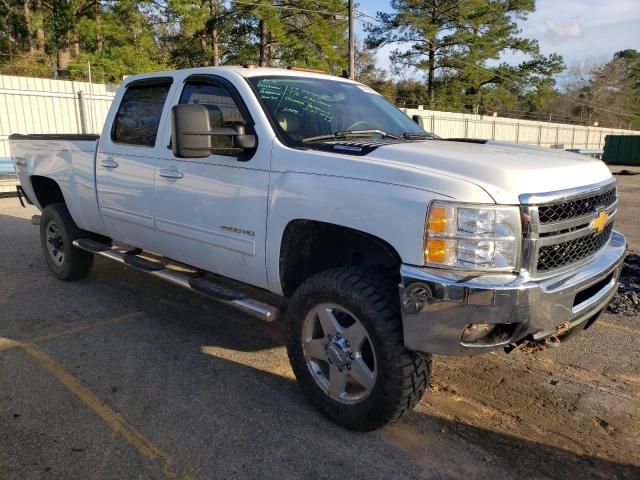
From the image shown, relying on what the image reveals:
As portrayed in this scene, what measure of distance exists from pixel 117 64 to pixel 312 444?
80.5 feet

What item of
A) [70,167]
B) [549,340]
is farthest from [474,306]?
[70,167]

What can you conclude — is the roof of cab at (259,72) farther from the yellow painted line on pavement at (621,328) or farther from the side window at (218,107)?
the yellow painted line on pavement at (621,328)

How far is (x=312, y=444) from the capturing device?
2996 mm

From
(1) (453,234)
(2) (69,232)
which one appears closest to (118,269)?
(2) (69,232)

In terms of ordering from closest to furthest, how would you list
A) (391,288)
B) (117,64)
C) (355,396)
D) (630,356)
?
(391,288)
(355,396)
(630,356)
(117,64)

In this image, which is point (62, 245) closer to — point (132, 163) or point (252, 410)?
point (132, 163)

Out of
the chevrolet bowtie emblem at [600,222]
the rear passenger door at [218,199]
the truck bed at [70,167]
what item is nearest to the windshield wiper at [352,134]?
the rear passenger door at [218,199]

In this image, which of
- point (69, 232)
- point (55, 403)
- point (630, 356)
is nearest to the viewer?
point (55, 403)

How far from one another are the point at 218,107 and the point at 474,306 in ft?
7.66

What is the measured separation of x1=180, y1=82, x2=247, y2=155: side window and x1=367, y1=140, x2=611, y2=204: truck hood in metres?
1.13

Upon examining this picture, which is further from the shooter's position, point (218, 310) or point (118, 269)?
point (118, 269)

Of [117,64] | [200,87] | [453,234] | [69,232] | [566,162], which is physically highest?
[117,64]

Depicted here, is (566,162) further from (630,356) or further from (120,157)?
(120,157)

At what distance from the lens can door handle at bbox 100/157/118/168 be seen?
4.69m
